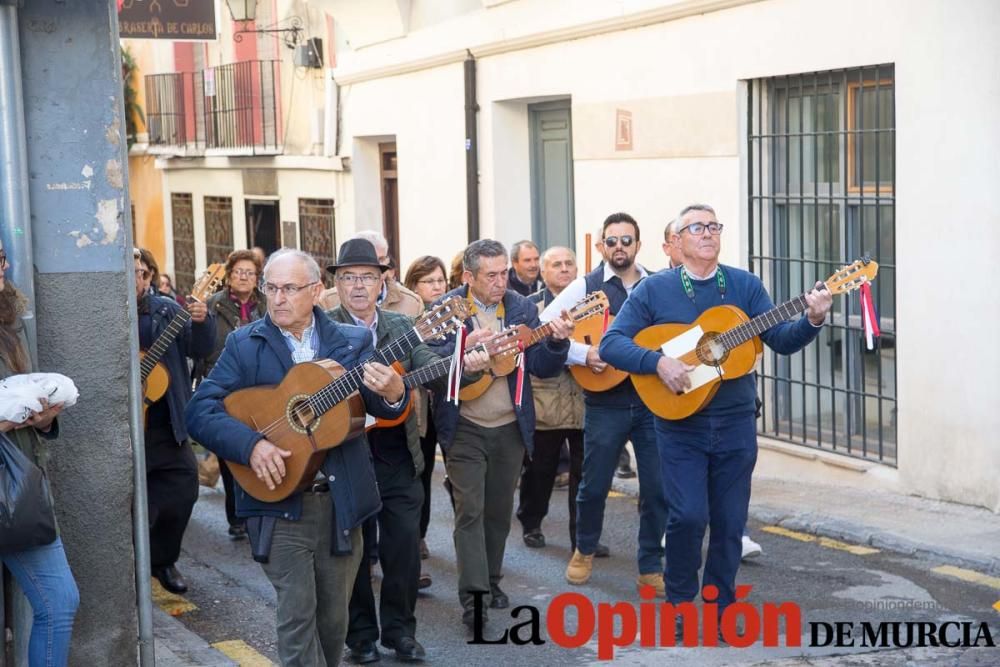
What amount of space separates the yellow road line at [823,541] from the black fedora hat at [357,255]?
3531mm

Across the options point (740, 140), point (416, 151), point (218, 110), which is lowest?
Result: point (740, 140)

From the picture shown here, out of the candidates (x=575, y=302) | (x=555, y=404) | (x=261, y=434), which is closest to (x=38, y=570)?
(x=261, y=434)

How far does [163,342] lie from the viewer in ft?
26.2

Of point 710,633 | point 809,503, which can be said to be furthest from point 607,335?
point 809,503

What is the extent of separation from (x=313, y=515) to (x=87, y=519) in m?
0.88

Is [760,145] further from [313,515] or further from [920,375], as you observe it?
[313,515]

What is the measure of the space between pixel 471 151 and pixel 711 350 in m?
8.46

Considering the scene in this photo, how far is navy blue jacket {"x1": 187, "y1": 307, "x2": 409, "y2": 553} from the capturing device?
5.75m

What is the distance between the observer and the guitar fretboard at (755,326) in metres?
6.71

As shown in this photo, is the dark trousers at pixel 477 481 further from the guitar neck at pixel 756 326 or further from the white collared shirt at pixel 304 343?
the white collared shirt at pixel 304 343

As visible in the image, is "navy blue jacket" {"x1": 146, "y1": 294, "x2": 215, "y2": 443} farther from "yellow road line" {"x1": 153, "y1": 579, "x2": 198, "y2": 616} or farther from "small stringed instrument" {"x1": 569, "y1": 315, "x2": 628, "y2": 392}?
"small stringed instrument" {"x1": 569, "y1": 315, "x2": 628, "y2": 392}

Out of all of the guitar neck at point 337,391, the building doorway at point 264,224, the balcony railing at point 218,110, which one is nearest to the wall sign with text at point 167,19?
the guitar neck at point 337,391

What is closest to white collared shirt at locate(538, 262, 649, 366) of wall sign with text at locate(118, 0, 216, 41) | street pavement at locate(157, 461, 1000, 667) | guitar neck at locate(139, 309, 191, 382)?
street pavement at locate(157, 461, 1000, 667)

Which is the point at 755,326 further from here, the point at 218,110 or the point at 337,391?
the point at 218,110
